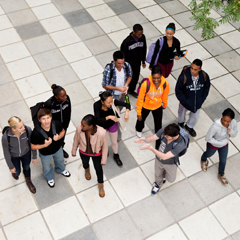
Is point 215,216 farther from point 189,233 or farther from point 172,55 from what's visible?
point 172,55

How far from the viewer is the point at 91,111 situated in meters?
6.18

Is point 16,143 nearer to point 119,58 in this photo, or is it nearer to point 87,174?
point 87,174

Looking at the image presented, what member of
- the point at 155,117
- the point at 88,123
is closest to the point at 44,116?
the point at 88,123

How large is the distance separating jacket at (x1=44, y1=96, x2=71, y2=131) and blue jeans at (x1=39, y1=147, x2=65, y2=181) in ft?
1.49

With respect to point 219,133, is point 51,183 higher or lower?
lower

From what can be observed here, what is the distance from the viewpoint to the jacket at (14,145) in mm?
4160

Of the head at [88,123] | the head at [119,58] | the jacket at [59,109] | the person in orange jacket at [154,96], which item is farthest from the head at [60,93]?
the person in orange jacket at [154,96]

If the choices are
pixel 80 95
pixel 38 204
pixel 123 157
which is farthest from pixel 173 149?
pixel 80 95

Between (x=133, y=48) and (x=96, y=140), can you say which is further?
(x=133, y=48)

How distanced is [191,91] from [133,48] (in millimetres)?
1336

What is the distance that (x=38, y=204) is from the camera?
4871mm

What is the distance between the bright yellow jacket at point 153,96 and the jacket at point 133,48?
40.4 inches

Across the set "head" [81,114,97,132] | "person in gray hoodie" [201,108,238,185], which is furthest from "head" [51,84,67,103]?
"person in gray hoodie" [201,108,238,185]

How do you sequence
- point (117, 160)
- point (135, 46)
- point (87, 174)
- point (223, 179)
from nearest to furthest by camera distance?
point (87, 174) < point (223, 179) < point (117, 160) < point (135, 46)
